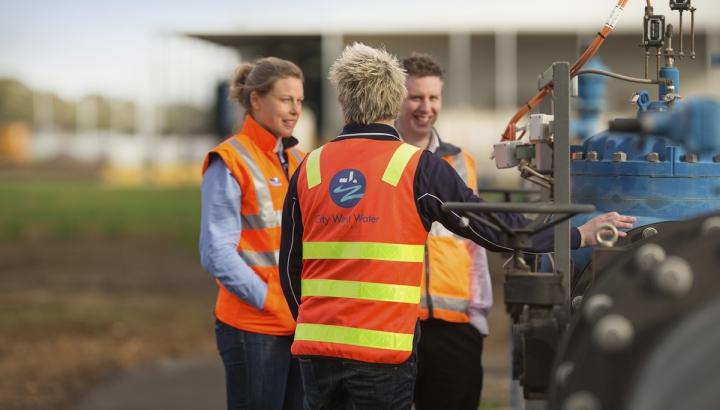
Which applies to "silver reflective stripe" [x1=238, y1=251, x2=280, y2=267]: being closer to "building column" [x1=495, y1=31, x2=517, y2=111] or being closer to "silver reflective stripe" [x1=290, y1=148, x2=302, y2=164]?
"silver reflective stripe" [x1=290, y1=148, x2=302, y2=164]

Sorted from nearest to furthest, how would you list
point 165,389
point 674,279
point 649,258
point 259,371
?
point 674,279 → point 649,258 → point 259,371 → point 165,389

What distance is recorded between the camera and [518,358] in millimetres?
3111

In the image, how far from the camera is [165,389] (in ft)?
24.3

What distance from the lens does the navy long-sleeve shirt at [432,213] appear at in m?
2.96

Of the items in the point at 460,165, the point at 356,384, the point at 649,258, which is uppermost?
the point at 460,165

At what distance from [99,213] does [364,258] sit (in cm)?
2111

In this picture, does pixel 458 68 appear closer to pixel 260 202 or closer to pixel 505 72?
pixel 505 72

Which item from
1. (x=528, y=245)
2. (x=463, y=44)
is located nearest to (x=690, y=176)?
(x=528, y=245)

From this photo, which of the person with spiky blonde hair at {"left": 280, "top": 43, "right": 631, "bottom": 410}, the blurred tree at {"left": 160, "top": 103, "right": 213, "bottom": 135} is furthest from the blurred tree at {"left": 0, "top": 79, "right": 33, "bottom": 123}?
the person with spiky blonde hair at {"left": 280, "top": 43, "right": 631, "bottom": 410}

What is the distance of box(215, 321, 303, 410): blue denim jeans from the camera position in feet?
12.7

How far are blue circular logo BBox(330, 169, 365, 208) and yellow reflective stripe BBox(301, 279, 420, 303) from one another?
0.73 ft

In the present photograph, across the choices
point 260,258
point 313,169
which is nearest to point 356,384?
point 313,169

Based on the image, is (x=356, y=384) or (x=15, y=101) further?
(x=15, y=101)

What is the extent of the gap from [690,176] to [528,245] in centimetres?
62
